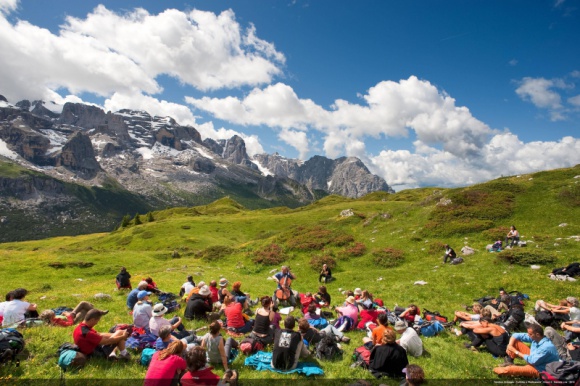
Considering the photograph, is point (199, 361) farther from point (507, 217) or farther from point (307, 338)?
point (507, 217)

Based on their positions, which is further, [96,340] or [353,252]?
[353,252]

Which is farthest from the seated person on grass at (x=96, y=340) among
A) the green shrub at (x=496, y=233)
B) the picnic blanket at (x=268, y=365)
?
the green shrub at (x=496, y=233)

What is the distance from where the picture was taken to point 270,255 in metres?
42.7

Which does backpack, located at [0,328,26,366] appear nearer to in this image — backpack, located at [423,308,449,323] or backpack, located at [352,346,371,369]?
backpack, located at [352,346,371,369]

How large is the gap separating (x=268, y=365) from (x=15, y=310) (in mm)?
12784

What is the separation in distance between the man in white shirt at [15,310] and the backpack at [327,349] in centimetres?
1368

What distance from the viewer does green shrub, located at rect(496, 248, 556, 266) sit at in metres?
24.8

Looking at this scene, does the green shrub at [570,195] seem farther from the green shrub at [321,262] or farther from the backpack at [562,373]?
the backpack at [562,373]

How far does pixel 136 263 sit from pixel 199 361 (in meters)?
47.1

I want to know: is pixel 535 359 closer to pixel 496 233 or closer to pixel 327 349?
pixel 327 349

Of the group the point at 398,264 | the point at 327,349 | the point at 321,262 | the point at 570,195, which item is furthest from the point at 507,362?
the point at 570,195

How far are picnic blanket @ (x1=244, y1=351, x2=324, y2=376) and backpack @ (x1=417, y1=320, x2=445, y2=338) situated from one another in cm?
723

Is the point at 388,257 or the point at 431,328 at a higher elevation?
the point at 388,257

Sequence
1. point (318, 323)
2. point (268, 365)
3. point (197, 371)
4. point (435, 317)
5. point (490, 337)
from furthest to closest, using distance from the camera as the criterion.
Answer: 1. point (435, 317)
2. point (318, 323)
3. point (490, 337)
4. point (268, 365)
5. point (197, 371)
